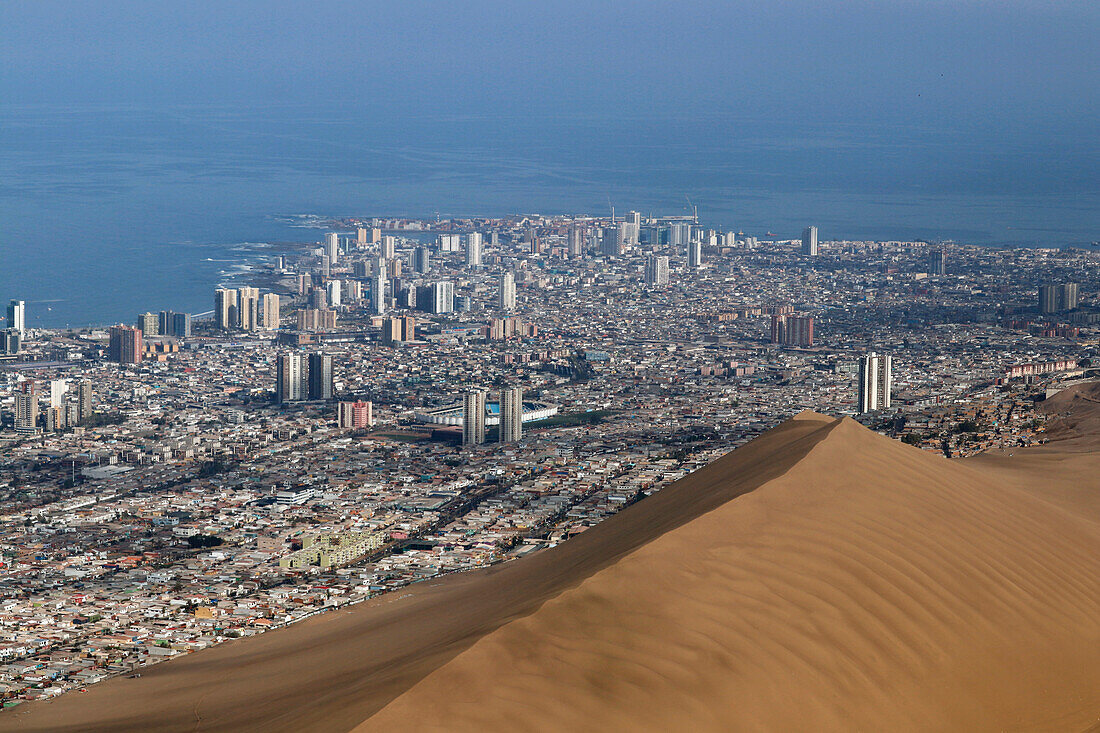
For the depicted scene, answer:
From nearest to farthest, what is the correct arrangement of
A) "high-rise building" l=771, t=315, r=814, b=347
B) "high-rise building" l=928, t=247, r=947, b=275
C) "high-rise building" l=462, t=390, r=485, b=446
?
"high-rise building" l=462, t=390, r=485, b=446 → "high-rise building" l=771, t=315, r=814, b=347 → "high-rise building" l=928, t=247, r=947, b=275

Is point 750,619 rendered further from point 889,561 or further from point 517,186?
point 517,186

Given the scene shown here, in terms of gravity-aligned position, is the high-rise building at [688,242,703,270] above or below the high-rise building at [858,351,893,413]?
above

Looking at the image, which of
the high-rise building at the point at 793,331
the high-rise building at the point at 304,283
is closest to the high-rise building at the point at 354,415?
the high-rise building at the point at 793,331

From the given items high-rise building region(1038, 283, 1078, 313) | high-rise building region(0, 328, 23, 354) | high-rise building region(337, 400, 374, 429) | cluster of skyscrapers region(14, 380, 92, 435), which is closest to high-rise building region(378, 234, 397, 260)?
high-rise building region(0, 328, 23, 354)

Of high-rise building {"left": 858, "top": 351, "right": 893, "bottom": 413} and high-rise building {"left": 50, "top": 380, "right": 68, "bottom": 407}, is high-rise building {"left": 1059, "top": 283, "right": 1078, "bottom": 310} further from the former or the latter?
high-rise building {"left": 50, "top": 380, "right": 68, "bottom": 407}

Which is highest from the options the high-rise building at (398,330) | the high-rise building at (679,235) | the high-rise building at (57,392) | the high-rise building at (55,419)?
the high-rise building at (679,235)

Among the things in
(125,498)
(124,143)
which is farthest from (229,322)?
(124,143)

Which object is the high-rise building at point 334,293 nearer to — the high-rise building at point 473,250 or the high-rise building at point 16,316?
the high-rise building at point 473,250
